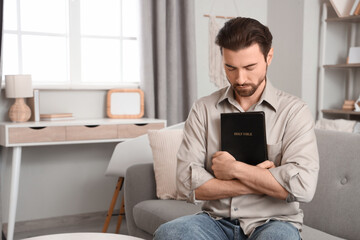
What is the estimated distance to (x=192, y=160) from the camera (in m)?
1.54

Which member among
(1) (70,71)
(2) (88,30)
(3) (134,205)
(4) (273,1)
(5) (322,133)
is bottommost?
(3) (134,205)

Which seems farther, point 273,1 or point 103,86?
point 273,1

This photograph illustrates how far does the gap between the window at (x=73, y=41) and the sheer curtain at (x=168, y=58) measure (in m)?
0.15

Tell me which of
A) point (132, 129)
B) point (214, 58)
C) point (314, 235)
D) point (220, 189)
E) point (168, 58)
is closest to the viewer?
point (220, 189)

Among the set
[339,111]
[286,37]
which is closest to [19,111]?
[286,37]

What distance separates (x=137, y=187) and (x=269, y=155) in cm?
113

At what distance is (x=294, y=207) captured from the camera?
1.46m

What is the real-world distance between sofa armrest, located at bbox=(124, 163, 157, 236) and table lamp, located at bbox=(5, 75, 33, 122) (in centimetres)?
103

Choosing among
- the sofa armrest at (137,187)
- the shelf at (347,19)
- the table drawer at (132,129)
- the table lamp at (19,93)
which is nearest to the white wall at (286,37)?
the shelf at (347,19)

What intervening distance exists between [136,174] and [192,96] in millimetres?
1346

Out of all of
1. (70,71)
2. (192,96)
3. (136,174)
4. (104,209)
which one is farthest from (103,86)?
Answer: (136,174)

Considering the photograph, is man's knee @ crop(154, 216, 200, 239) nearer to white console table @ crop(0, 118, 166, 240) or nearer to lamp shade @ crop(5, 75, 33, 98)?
white console table @ crop(0, 118, 166, 240)

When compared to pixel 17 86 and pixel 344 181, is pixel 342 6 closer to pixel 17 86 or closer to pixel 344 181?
pixel 344 181

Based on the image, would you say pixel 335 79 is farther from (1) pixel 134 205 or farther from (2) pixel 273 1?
(1) pixel 134 205
